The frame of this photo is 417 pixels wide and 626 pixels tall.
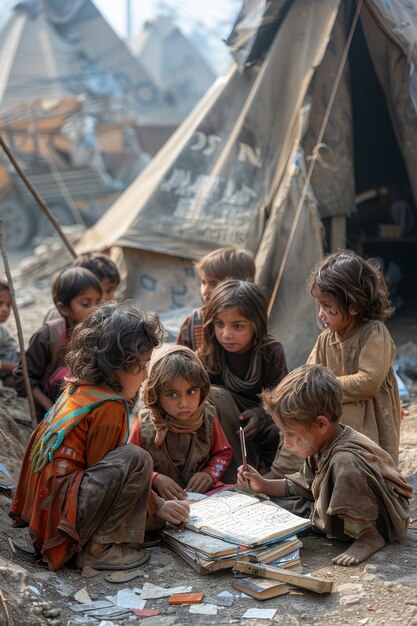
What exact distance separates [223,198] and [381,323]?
101 inches

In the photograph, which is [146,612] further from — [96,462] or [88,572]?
[96,462]

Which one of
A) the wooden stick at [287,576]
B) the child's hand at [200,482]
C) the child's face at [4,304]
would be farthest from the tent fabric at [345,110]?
the wooden stick at [287,576]

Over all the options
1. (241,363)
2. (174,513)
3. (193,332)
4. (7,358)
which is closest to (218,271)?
(193,332)

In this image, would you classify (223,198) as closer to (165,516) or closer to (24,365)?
(24,365)

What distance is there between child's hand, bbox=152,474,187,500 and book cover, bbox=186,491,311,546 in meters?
0.08

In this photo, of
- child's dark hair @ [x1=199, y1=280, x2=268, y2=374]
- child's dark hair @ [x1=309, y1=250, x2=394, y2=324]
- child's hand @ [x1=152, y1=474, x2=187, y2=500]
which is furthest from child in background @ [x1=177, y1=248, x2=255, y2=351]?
child's hand @ [x1=152, y1=474, x2=187, y2=500]

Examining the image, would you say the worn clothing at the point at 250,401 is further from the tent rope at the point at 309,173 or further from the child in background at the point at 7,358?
the child in background at the point at 7,358

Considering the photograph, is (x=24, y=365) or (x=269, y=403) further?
(x=24, y=365)

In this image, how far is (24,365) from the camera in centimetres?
405

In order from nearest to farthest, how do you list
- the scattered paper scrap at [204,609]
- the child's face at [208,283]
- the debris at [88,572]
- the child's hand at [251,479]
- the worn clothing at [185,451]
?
1. the scattered paper scrap at [204,609]
2. the debris at [88,572]
3. the child's hand at [251,479]
4. the worn clothing at [185,451]
5. the child's face at [208,283]

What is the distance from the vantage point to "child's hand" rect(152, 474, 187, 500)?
328cm

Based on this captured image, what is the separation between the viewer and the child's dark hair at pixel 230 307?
3.89m

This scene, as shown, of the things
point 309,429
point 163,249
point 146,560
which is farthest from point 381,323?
point 163,249

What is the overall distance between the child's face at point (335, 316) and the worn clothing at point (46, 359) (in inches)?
50.2
